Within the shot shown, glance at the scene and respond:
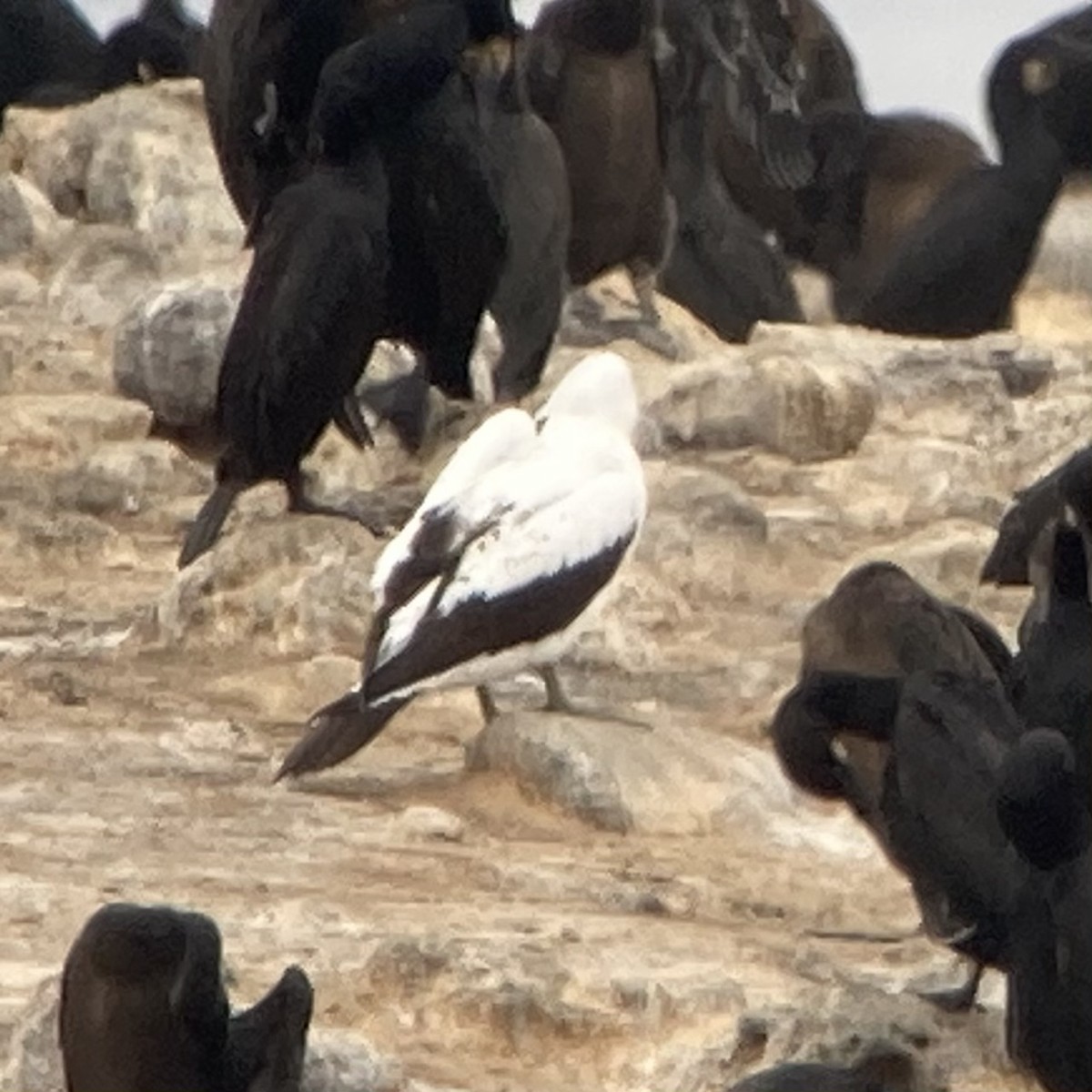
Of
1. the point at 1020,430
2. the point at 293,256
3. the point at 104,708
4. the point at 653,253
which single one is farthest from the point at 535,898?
the point at 653,253

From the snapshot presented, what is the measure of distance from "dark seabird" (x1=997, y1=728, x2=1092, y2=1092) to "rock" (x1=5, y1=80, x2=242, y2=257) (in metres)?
7.75

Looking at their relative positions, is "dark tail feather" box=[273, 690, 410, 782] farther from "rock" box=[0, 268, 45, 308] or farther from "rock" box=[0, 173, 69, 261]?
"rock" box=[0, 173, 69, 261]

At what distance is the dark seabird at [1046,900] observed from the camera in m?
5.82

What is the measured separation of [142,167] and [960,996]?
807cm

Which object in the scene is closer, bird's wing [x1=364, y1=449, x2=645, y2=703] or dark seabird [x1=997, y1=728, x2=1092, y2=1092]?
dark seabird [x1=997, y1=728, x2=1092, y2=1092]

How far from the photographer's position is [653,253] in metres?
13.6

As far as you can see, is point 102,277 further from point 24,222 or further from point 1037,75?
point 1037,75

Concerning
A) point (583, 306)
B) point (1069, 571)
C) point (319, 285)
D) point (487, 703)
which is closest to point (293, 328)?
point (319, 285)

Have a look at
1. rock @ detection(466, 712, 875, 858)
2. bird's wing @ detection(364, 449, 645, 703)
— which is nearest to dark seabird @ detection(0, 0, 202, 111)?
bird's wing @ detection(364, 449, 645, 703)

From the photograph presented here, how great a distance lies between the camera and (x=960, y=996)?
6500 mm

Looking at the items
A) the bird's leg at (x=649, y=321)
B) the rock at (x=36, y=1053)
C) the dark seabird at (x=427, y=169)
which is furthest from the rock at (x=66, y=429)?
the rock at (x=36, y=1053)

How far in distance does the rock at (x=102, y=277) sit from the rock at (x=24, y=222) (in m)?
0.24

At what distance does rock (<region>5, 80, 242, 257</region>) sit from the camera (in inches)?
543

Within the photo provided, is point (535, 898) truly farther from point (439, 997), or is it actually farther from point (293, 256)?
point (293, 256)
